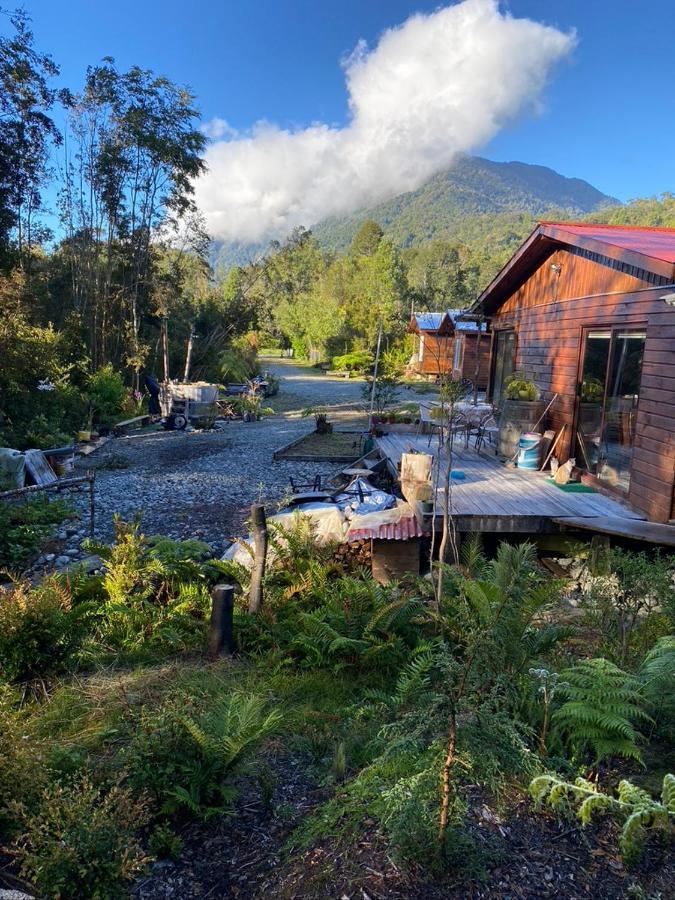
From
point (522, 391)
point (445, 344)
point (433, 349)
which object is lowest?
point (522, 391)

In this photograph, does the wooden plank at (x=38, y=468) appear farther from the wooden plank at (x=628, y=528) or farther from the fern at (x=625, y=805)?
the fern at (x=625, y=805)

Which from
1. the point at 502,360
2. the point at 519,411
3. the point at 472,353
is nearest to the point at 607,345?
the point at 519,411

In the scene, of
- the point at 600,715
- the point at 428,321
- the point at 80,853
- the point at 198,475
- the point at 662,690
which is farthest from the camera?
the point at 428,321

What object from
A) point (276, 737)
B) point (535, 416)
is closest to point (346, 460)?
point (535, 416)

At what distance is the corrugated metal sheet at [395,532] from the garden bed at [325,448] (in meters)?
5.73

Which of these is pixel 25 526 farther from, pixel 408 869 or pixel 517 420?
pixel 517 420

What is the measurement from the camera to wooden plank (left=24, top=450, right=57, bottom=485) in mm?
8945

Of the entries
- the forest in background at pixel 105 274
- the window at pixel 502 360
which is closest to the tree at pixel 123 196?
the forest in background at pixel 105 274

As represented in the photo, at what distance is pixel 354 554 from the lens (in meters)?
6.02

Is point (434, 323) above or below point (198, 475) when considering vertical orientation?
above

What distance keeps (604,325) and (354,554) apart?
14.4 ft

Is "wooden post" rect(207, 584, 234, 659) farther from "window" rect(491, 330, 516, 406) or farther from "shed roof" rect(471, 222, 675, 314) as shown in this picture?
"window" rect(491, 330, 516, 406)

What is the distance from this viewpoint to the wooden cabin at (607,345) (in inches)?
235

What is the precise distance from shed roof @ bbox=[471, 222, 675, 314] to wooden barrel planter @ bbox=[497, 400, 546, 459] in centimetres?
232
